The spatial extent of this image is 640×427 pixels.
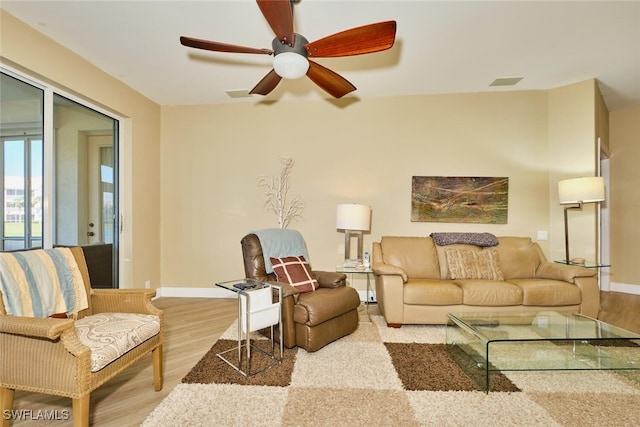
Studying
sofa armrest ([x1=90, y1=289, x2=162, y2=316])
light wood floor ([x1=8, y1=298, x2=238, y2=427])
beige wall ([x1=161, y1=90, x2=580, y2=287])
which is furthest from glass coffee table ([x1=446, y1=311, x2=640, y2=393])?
sofa armrest ([x1=90, y1=289, x2=162, y2=316])

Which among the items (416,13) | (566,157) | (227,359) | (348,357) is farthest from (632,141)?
(227,359)

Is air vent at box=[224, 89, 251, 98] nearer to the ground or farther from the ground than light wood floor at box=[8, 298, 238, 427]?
farther from the ground

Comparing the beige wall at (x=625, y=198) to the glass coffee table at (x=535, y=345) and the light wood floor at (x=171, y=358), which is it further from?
the glass coffee table at (x=535, y=345)

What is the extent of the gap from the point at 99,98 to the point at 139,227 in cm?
158

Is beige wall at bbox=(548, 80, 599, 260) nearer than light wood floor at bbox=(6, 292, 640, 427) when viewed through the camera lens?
No

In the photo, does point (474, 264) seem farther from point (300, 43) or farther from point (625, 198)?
point (625, 198)

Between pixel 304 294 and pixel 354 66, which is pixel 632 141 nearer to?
pixel 354 66

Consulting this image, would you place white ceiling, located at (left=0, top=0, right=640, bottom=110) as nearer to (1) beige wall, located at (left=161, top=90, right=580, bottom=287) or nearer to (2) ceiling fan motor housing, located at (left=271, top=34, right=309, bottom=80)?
(1) beige wall, located at (left=161, top=90, right=580, bottom=287)

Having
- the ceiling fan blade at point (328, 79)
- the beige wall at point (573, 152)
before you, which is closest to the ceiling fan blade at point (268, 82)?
the ceiling fan blade at point (328, 79)

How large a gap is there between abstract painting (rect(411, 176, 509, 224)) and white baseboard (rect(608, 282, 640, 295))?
2488 millimetres

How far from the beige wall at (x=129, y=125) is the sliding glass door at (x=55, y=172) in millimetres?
144

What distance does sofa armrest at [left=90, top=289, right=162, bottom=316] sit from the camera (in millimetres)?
2021

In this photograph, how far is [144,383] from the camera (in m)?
2.07

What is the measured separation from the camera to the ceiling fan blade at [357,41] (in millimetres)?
1761
